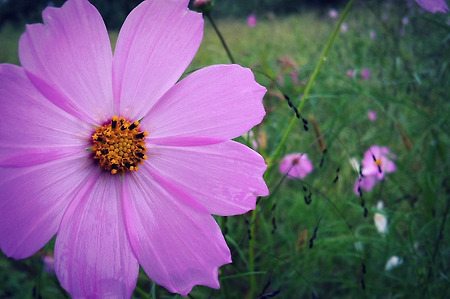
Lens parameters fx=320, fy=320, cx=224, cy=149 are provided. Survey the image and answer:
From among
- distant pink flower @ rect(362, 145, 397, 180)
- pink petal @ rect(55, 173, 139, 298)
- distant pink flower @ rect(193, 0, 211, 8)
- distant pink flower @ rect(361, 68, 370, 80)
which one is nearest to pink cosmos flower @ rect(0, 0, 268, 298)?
→ pink petal @ rect(55, 173, 139, 298)

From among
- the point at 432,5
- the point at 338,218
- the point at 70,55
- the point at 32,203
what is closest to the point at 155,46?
the point at 70,55

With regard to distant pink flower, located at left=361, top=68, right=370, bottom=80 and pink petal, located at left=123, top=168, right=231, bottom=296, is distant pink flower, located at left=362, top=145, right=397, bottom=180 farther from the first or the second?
pink petal, located at left=123, top=168, right=231, bottom=296

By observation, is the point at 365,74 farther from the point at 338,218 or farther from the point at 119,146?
the point at 119,146

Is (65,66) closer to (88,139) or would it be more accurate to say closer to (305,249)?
(88,139)

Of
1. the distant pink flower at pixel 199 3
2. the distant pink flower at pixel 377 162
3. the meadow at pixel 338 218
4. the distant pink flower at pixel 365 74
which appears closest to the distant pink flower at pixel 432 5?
the meadow at pixel 338 218

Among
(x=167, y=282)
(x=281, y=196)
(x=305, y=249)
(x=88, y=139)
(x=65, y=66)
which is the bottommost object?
(x=281, y=196)

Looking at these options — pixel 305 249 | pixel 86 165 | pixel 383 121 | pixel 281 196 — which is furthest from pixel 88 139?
pixel 383 121

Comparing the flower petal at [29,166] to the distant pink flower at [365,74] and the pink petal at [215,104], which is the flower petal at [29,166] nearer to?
the pink petal at [215,104]

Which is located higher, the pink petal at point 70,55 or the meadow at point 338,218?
the pink petal at point 70,55
